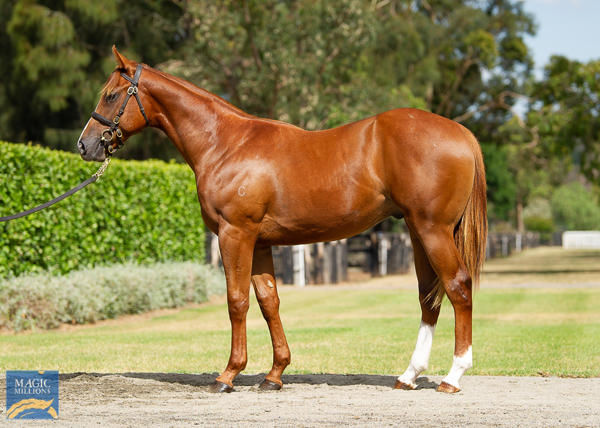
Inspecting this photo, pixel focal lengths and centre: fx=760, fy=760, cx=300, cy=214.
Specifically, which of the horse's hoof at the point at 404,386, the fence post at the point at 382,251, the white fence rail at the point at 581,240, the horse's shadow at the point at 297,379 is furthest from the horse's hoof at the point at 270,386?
the white fence rail at the point at 581,240

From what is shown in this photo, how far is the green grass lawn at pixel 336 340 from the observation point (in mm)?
8430

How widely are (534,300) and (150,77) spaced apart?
1271 cm

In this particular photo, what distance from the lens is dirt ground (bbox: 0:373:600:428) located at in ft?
16.5

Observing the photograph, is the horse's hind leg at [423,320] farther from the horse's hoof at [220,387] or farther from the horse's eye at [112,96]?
the horse's eye at [112,96]

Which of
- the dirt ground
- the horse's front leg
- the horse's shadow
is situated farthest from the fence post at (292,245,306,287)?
the horse's front leg

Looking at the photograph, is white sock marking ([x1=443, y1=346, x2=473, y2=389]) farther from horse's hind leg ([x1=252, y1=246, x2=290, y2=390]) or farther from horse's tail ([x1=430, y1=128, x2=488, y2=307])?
horse's hind leg ([x1=252, y1=246, x2=290, y2=390])

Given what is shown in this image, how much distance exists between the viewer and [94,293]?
13.0 meters

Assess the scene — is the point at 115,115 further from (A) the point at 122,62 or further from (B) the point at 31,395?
(B) the point at 31,395

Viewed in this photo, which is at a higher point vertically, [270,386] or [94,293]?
[94,293]

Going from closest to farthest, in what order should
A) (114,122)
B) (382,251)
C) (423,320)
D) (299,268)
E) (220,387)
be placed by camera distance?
1. (220,387)
2. (423,320)
3. (114,122)
4. (299,268)
5. (382,251)

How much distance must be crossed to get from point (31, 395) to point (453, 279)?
11.1 feet

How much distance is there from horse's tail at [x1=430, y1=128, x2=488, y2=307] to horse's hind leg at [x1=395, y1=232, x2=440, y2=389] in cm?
8

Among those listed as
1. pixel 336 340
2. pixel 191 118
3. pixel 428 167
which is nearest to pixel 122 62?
pixel 191 118

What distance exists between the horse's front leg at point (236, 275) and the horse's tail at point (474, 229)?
1.59 m
